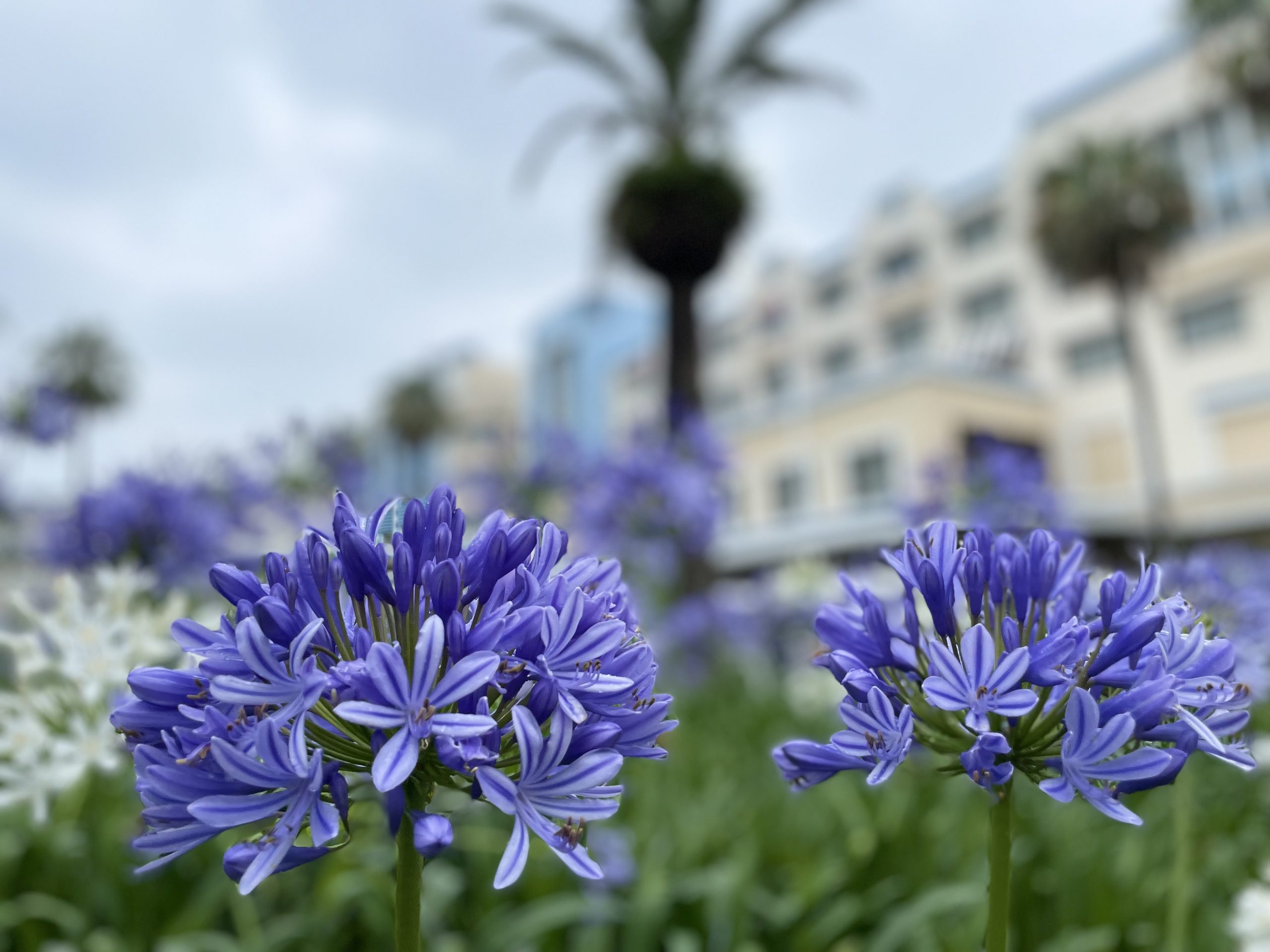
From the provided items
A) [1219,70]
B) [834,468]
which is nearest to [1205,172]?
[1219,70]

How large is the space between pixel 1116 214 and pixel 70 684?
23.7 metres

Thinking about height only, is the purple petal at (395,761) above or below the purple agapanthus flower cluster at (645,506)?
below

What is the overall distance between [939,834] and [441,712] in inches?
122

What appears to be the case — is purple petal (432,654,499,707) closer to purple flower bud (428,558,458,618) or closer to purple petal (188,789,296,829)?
purple flower bud (428,558,458,618)

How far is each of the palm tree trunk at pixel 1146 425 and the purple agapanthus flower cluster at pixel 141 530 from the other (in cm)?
2024

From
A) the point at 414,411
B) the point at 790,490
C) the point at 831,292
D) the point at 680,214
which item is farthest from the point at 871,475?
the point at 414,411

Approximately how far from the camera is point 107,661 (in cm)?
180

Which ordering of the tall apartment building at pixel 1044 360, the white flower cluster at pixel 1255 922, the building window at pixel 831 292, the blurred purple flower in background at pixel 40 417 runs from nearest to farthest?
the white flower cluster at pixel 1255 922, the blurred purple flower in background at pixel 40 417, the tall apartment building at pixel 1044 360, the building window at pixel 831 292

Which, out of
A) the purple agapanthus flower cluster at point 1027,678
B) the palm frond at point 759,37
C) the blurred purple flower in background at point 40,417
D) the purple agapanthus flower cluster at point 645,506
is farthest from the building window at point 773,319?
the purple agapanthus flower cluster at point 1027,678

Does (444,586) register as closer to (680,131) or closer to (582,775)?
(582,775)

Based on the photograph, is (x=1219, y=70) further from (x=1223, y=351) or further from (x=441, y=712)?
(x=441, y=712)

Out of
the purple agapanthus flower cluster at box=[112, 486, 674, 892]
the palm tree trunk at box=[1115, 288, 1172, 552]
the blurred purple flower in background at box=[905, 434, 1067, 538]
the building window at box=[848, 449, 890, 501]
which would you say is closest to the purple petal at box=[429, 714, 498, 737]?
the purple agapanthus flower cluster at box=[112, 486, 674, 892]

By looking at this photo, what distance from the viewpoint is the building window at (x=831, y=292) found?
40.1 metres

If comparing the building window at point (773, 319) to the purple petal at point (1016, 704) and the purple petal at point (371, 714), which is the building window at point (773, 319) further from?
the purple petal at point (371, 714)
